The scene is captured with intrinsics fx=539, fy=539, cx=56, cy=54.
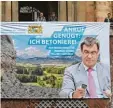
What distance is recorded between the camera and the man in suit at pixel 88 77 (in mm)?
15234

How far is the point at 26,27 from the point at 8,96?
6.62ft

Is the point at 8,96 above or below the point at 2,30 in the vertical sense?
below

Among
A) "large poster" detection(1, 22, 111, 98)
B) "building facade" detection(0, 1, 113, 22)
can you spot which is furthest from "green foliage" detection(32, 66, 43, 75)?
"building facade" detection(0, 1, 113, 22)

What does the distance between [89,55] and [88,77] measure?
2.07ft

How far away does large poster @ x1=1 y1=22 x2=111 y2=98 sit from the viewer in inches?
600

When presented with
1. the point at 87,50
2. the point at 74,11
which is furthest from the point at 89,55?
the point at 74,11

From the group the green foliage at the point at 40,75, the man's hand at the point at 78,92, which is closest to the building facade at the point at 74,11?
the green foliage at the point at 40,75

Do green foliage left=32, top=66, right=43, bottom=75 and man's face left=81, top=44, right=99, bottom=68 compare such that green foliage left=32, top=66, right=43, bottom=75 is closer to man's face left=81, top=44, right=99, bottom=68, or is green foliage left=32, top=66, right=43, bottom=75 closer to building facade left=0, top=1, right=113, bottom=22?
man's face left=81, top=44, right=99, bottom=68

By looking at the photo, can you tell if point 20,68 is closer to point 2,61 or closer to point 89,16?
point 2,61

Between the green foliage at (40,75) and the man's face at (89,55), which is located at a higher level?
the man's face at (89,55)

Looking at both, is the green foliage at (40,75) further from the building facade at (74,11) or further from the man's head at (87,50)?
the building facade at (74,11)

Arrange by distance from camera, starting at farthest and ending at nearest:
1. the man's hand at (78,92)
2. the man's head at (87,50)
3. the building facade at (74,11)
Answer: the building facade at (74,11) < the man's head at (87,50) < the man's hand at (78,92)

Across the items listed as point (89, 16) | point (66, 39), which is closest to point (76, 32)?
point (66, 39)

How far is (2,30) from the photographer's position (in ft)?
50.2
